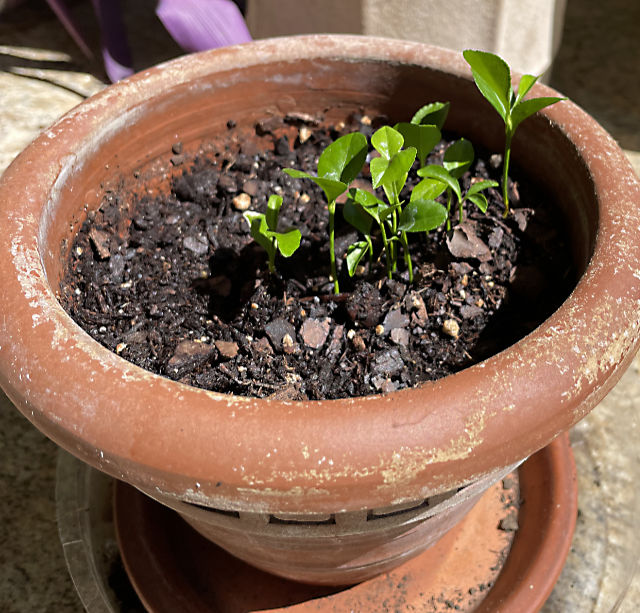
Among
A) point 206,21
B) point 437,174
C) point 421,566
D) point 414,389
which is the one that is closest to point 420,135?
point 437,174

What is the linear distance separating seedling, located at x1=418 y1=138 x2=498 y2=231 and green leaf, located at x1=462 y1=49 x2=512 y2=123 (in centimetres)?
10

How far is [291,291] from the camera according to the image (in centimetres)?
91

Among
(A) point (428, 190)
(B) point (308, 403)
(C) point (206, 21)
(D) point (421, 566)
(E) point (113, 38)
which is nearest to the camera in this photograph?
(B) point (308, 403)

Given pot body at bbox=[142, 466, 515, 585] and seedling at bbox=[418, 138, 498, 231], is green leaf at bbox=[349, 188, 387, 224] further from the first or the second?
pot body at bbox=[142, 466, 515, 585]

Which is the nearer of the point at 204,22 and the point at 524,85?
the point at 524,85

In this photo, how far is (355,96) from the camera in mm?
1069

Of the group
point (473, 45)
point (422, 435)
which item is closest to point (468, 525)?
point (422, 435)

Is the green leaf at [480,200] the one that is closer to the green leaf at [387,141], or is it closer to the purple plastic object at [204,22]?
the green leaf at [387,141]

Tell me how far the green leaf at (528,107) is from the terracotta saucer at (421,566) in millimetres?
572

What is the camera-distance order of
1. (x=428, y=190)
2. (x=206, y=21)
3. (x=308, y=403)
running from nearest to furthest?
(x=308, y=403) → (x=428, y=190) → (x=206, y=21)

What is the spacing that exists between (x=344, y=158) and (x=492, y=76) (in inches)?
8.1

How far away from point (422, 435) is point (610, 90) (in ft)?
6.32

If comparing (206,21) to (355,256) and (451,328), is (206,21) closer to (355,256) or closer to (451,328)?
(355,256)

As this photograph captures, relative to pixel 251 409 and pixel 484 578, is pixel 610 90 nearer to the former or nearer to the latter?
pixel 484 578
